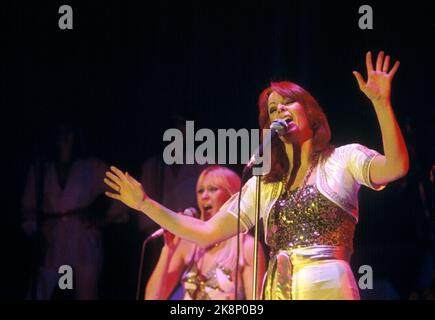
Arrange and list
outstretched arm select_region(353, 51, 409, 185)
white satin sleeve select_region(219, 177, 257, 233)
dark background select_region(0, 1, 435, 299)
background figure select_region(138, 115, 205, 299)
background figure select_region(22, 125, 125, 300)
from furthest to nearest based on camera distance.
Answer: background figure select_region(22, 125, 125, 300)
background figure select_region(138, 115, 205, 299)
dark background select_region(0, 1, 435, 299)
white satin sleeve select_region(219, 177, 257, 233)
outstretched arm select_region(353, 51, 409, 185)

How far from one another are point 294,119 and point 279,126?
265 mm

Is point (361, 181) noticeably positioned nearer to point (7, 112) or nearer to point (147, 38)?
point (147, 38)

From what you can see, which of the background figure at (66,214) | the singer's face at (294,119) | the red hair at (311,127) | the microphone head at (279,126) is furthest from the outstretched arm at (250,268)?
the background figure at (66,214)

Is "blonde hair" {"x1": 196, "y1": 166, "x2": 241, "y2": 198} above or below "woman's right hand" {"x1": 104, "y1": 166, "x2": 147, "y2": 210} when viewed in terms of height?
above

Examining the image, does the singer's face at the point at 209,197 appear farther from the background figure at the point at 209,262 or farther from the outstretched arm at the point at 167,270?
the outstretched arm at the point at 167,270

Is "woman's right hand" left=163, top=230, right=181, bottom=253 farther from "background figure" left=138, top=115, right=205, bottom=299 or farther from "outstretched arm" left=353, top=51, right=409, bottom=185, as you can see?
"outstretched arm" left=353, top=51, right=409, bottom=185

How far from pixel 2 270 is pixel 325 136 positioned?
2153 mm

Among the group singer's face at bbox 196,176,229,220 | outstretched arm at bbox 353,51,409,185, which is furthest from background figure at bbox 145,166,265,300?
outstretched arm at bbox 353,51,409,185

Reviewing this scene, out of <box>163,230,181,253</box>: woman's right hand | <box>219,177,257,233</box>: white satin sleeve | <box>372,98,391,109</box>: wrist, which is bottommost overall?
<box>163,230,181,253</box>: woman's right hand

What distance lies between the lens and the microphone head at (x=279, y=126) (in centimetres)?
334

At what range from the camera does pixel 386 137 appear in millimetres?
3256

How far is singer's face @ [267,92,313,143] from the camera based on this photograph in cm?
358

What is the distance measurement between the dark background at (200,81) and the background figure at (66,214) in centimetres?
8

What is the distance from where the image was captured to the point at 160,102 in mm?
4223
